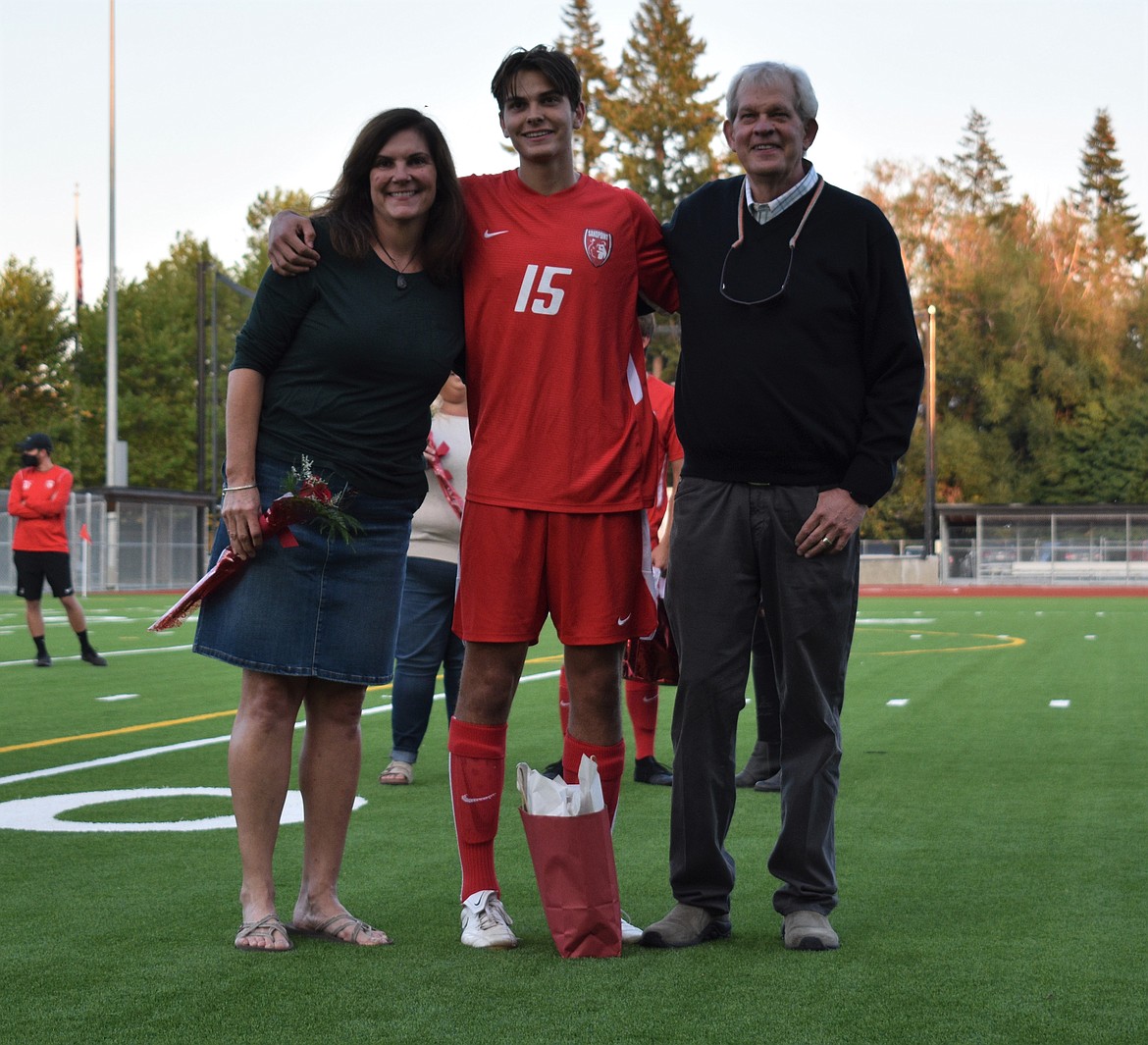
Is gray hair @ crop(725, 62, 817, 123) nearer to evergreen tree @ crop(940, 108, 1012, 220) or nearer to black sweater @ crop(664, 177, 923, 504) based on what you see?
black sweater @ crop(664, 177, 923, 504)

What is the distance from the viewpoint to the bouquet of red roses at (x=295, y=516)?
364 centimetres

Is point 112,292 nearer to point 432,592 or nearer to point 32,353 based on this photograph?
point 32,353

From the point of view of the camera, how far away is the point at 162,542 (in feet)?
120

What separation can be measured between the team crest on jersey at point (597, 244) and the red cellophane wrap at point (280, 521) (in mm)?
848

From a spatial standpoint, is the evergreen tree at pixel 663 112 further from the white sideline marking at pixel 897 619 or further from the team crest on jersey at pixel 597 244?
the team crest on jersey at pixel 597 244

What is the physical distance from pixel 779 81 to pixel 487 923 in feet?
6.94

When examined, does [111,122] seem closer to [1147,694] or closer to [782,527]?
[1147,694]

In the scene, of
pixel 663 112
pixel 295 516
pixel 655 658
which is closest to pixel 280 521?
pixel 295 516

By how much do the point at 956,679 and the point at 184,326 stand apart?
178 ft

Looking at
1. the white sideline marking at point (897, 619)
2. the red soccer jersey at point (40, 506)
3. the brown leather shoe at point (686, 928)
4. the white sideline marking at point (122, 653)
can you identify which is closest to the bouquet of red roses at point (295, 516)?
the brown leather shoe at point (686, 928)

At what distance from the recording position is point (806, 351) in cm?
373

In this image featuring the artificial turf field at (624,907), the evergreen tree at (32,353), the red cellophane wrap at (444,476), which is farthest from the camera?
the evergreen tree at (32,353)

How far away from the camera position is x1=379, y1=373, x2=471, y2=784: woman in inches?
258

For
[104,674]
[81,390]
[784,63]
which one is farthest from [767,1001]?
[81,390]
